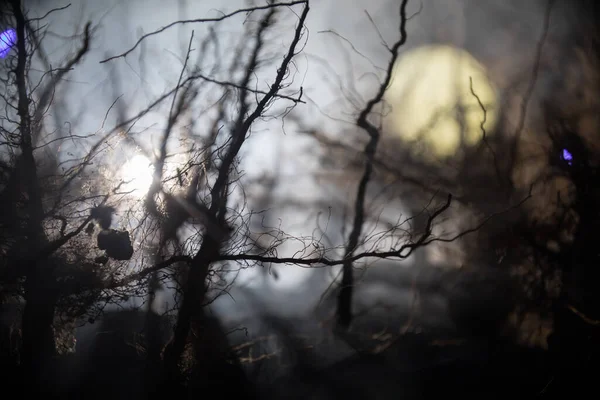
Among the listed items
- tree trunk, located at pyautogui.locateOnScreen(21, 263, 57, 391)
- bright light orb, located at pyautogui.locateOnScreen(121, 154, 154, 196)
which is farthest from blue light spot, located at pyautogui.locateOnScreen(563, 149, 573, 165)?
tree trunk, located at pyautogui.locateOnScreen(21, 263, 57, 391)

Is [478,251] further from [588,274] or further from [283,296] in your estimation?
[283,296]

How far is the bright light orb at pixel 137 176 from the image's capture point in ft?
15.9

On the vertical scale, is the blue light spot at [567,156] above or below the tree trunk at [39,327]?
above

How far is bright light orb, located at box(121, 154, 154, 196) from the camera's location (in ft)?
15.9

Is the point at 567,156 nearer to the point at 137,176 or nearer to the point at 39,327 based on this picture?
the point at 137,176

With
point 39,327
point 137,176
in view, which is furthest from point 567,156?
point 39,327

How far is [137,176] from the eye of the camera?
4875 mm

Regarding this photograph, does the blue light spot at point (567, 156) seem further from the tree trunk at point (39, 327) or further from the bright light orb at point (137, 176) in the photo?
the tree trunk at point (39, 327)

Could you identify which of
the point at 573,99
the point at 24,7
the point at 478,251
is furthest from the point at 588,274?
the point at 24,7

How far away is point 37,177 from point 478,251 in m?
7.80

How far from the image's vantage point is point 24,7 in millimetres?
5074

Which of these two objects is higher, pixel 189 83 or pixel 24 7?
pixel 24 7

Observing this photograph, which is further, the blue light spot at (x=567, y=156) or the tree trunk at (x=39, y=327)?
the blue light spot at (x=567, y=156)

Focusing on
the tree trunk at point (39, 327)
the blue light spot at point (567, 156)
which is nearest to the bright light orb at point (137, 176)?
the tree trunk at point (39, 327)
